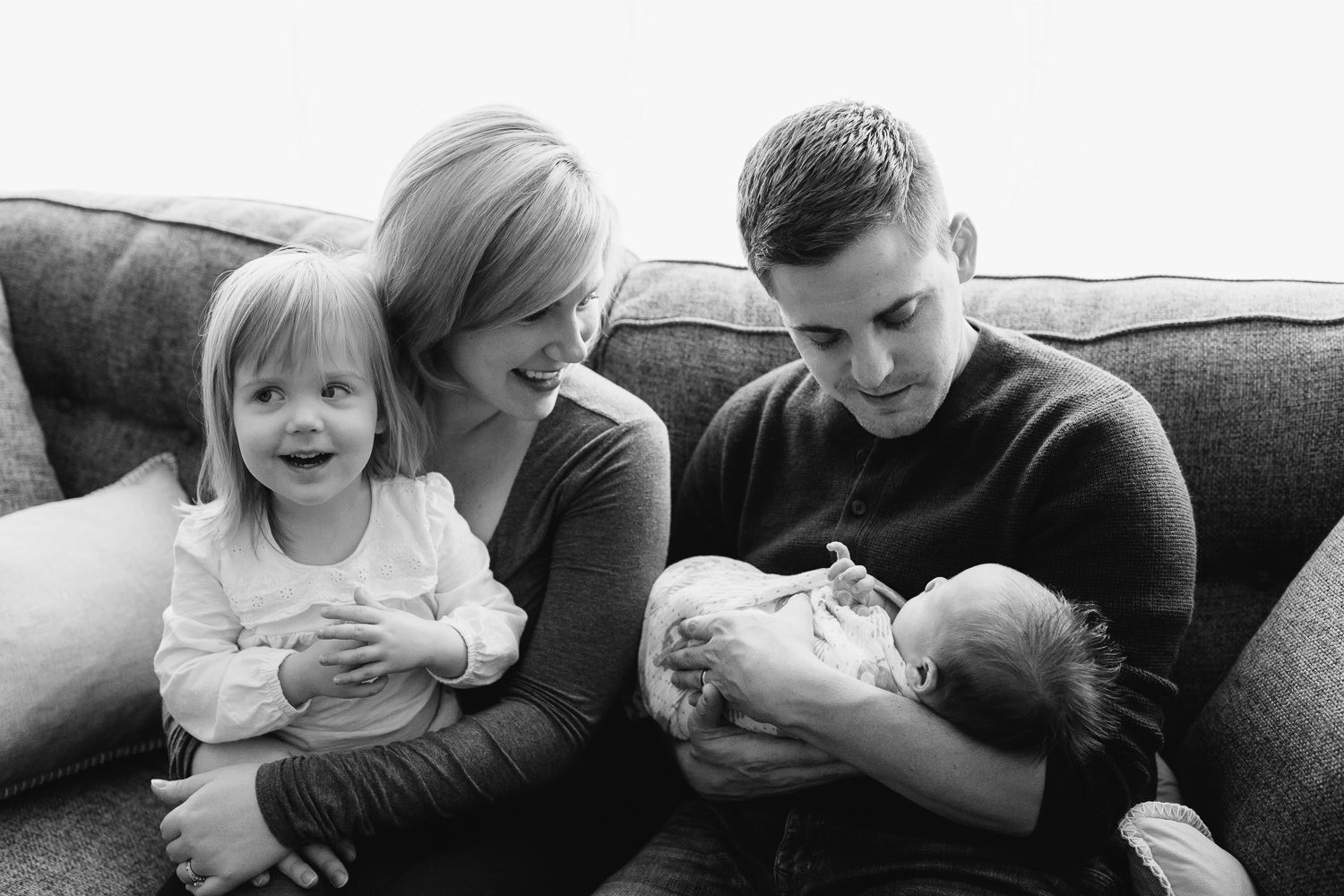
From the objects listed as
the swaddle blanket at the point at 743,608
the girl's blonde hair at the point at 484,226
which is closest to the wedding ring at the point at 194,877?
the swaddle blanket at the point at 743,608

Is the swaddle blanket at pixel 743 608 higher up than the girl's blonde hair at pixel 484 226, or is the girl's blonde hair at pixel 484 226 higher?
the girl's blonde hair at pixel 484 226

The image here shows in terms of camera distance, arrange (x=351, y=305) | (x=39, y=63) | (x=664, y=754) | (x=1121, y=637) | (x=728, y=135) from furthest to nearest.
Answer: (x=39, y=63), (x=728, y=135), (x=664, y=754), (x=351, y=305), (x=1121, y=637)

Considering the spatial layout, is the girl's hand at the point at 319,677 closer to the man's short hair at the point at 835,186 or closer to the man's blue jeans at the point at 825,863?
the man's blue jeans at the point at 825,863

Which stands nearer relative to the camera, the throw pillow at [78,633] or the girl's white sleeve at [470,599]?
the girl's white sleeve at [470,599]

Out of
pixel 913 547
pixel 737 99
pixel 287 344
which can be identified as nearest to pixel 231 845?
pixel 287 344

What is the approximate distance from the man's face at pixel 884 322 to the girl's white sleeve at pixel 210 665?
759mm

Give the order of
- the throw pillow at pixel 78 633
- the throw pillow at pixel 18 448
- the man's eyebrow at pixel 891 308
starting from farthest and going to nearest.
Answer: the throw pillow at pixel 18 448 → the throw pillow at pixel 78 633 → the man's eyebrow at pixel 891 308

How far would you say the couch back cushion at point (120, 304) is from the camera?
78.3 inches

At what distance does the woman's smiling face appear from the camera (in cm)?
141

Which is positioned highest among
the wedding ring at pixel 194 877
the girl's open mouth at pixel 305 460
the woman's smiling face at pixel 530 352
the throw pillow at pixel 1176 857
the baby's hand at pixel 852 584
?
the woman's smiling face at pixel 530 352

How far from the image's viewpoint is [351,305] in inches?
53.7

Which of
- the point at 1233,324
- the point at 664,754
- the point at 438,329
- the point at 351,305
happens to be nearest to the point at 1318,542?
the point at 1233,324

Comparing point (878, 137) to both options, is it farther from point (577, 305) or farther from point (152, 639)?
point (152, 639)

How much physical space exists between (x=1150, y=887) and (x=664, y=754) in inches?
26.7
